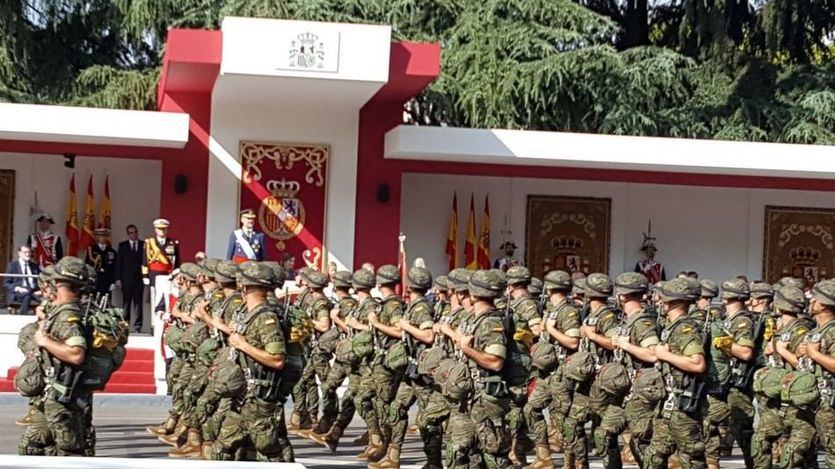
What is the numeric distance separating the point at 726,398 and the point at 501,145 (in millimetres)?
9583

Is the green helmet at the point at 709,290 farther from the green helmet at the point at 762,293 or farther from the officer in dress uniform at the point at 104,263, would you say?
the officer in dress uniform at the point at 104,263

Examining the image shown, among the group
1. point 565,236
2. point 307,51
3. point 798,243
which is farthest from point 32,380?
point 798,243

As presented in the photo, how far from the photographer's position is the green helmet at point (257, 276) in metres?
9.91

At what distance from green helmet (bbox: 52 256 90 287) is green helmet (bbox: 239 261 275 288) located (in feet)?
3.47

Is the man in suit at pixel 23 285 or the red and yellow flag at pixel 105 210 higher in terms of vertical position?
the red and yellow flag at pixel 105 210

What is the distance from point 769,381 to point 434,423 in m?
2.73

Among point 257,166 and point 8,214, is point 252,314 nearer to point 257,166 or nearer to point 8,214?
point 257,166

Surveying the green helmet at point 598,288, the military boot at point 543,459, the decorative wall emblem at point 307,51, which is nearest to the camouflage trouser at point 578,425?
the military boot at point 543,459

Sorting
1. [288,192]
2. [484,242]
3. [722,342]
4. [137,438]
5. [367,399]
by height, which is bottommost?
[137,438]

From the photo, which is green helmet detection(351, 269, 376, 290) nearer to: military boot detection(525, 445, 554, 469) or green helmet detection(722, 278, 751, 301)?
military boot detection(525, 445, 554, 469)

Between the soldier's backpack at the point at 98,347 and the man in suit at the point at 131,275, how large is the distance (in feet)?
34.6

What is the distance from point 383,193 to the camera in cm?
2152

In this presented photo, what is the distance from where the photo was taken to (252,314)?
32.2ft

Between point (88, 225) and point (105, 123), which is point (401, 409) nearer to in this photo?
point (105, 123)
